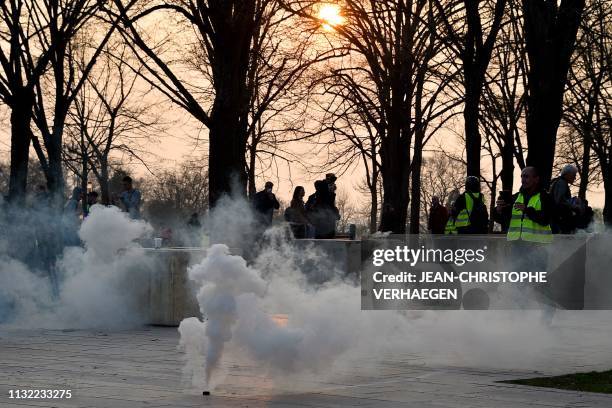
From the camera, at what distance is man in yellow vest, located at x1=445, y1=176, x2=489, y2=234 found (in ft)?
60.1

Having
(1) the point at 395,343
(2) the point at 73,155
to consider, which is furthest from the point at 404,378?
(2) the point at 73,155

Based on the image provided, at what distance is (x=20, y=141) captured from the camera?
25.8m

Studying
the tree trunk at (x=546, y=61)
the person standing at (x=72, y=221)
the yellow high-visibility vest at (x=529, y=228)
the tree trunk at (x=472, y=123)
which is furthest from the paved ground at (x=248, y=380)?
the tree trunk at (x=472, y=123)

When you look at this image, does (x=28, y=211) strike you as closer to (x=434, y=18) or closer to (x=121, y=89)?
(x=434, y=18)

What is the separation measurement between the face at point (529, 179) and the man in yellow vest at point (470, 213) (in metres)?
3.76

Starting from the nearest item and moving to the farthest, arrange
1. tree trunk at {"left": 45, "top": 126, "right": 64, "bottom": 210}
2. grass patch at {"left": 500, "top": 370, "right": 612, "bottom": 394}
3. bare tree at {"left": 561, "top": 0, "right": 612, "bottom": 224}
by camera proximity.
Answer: grass patch at {"left": 500, "top": 370, "right": 612, "bottom": 394}
tree trunk at {"left": 45, "top": 126, "right": 64, "bottom": 210}
bare tree at {"left": 561, "top": 0, "right": 612, "bottom": 224}

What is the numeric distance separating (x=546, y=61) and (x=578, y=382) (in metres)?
10.3

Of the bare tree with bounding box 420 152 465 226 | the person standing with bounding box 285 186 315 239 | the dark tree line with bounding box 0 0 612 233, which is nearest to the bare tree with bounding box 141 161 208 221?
the bare tree with bounding box 420 152 465 226

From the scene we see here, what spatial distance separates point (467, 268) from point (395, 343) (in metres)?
1.71

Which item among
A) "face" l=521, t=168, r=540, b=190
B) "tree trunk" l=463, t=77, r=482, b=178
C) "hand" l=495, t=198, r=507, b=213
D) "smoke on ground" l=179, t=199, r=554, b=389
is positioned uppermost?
"tree trunk" l=463, t=77, r=482, b=178

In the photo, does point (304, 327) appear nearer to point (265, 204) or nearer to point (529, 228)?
point (529, 228)

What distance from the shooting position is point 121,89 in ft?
154

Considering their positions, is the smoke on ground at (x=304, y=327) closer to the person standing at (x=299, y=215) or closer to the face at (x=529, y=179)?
the face at (x=529, y=179)

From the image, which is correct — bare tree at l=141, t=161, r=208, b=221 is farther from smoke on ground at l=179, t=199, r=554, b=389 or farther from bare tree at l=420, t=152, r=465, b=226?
smoke on ground at l=179, t=199, r=554, b=389
